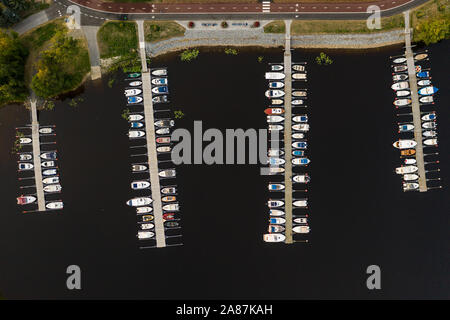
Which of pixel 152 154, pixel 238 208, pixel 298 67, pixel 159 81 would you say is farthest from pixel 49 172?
pixel 298 67

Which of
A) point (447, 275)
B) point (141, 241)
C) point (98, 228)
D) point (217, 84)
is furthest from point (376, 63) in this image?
point (98, 228)

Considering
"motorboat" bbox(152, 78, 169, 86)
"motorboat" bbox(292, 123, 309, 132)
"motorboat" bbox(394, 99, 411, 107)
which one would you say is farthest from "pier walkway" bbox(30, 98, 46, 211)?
"motorboat" bbox(394, 99, 411, 107)

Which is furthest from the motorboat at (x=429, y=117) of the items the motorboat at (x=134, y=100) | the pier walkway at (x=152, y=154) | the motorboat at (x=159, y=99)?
the motorboat at (x=134, y=100)

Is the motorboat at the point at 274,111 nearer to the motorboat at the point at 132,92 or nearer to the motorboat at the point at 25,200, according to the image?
the motorboat at the point at 132,92

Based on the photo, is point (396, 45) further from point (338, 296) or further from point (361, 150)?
point (338, 296)

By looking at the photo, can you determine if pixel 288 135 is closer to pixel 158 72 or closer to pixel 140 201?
pixel 158 72

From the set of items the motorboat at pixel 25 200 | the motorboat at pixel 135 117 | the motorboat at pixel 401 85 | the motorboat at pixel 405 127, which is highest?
the motorboat at pixel 401 85
